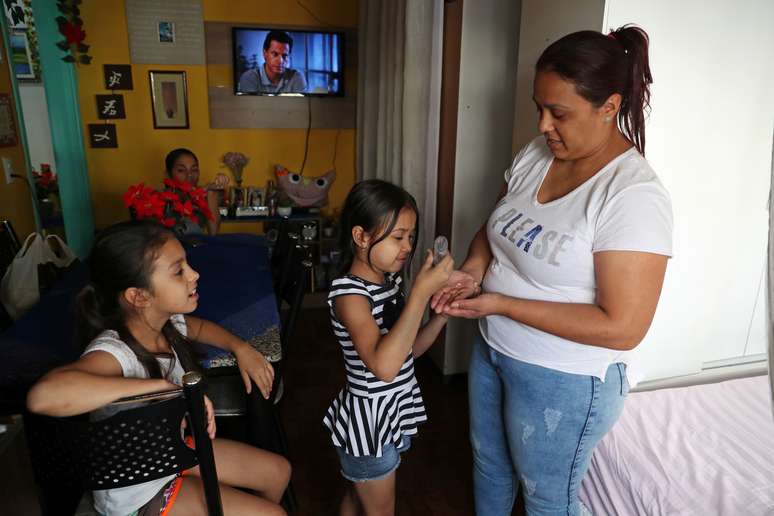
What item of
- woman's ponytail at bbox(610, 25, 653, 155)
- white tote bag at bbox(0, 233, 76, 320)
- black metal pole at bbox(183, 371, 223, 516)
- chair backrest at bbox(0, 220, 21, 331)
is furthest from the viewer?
chair backrest at bbox(0, 220, 21, 331)

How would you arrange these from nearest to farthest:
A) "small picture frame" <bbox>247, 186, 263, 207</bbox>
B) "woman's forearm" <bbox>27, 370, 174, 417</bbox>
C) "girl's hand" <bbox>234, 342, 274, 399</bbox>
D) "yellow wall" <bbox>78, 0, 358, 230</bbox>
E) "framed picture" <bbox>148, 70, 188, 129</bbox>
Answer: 1. "woman's forearm" <bbox>27, 370, 174, 417</bbox>
2. "girl's hand" <bbox>234, 342, 274, 399</bbox>
3. "yellow wall" <bbox>78, 0, 358, 230</bbox>
4. "framed picture" <bbox>148, 70, 188, 129</bbox>
5. "small picture frame" <bbox>247, 186, 263, 207</bbox>

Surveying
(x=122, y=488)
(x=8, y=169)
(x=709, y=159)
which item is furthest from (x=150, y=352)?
(x=8, y=169)

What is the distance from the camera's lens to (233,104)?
3.78 metres

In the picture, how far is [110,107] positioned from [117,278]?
283 centimetres

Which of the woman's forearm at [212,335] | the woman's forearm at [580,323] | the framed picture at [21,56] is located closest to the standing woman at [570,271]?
the woman's forearm at [580,323]

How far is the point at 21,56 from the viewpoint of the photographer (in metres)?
2.88

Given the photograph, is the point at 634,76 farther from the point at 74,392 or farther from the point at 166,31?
the point at 166,31

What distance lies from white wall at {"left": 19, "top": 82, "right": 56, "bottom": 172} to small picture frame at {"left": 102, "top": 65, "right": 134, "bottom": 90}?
48 centimetres

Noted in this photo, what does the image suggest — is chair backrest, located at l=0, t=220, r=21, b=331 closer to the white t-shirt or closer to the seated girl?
the seated girl

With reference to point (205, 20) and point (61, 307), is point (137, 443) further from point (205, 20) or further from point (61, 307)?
point (205, 20)

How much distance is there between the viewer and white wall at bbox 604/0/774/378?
4.87ft

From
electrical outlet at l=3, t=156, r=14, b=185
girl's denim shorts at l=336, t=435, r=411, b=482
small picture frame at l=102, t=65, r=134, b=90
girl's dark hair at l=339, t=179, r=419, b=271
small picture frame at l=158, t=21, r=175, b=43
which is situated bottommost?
girl's denim shorts at l=336, t=435, r=411, b=482

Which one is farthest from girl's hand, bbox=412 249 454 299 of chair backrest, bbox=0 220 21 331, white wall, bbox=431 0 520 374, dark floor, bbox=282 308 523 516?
chair backrest, bbox=0 220 21 331

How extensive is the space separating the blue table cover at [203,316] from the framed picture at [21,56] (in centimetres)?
141
